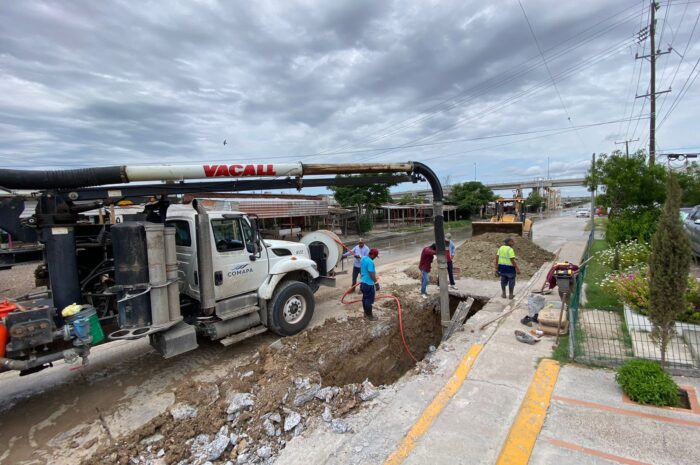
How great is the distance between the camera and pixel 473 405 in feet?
12.7

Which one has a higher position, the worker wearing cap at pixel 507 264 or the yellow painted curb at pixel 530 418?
the worker wearing cap at pixel 507 264

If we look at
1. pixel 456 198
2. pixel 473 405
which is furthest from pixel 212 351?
pixel 456 198

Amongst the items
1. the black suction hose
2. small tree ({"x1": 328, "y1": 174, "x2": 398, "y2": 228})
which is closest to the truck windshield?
the black suction hose

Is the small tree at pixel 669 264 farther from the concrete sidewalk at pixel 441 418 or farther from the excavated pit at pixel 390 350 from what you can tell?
the excavated pit at pixel 390 350

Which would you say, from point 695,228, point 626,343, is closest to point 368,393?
point 626,343

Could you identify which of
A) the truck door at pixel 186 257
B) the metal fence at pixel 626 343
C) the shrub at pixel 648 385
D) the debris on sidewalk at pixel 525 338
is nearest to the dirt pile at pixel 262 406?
the truck door at pixel 186 257

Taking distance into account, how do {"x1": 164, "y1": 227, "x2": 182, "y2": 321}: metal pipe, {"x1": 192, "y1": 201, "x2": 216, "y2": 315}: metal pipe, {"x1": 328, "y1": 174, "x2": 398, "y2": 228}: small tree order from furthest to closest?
{"x1": 328, "y1": 174, "x2": 398, "y2": 228}: small tree, {"x1": 192, "y1": 201, "x2": 216, "y2": 315}: metal pipe, {"x1": 164, "y1": 227, "x2": 182, "y2": 321}: metal pipe

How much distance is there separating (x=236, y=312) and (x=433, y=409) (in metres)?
3.46

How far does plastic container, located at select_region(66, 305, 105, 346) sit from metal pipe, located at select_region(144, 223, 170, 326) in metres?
0.60

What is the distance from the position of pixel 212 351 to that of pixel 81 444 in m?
2.28

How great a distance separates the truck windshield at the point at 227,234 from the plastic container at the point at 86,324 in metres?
1.90

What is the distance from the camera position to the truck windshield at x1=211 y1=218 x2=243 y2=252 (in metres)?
5.76

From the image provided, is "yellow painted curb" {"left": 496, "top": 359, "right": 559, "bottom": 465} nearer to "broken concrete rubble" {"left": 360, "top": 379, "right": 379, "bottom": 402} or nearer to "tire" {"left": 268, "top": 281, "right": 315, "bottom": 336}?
"broken concrete rubble" {"left": 360, "top": 379, "right": 379, "bottom": 402}

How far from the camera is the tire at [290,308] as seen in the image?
245 inches
